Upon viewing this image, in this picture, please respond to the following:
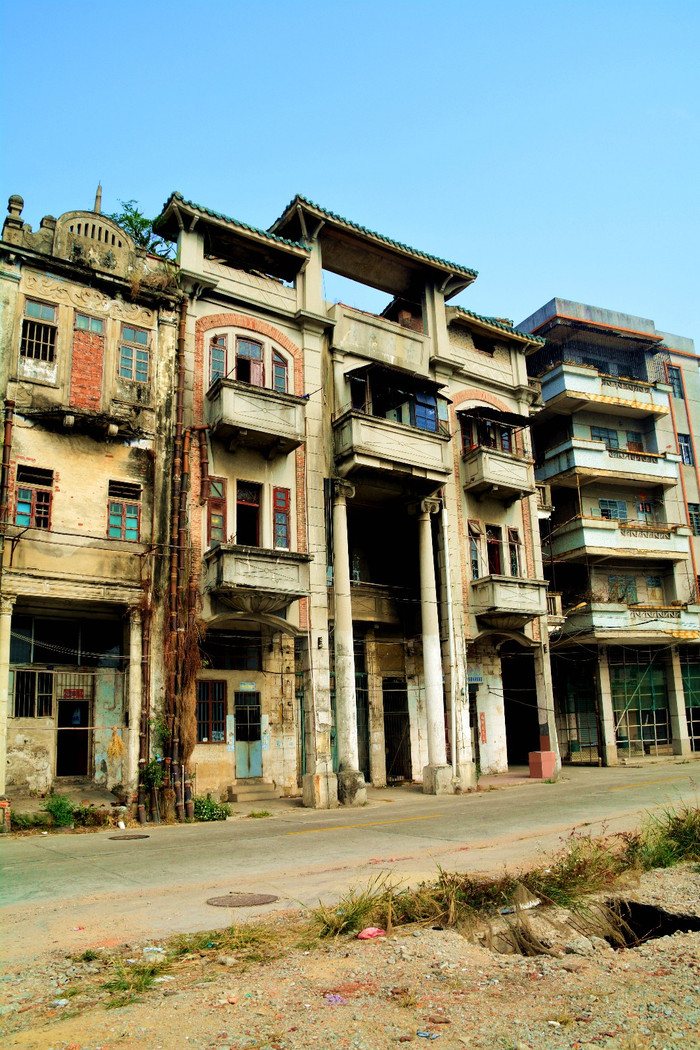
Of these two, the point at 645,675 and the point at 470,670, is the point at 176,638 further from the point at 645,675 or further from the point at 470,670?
the point at 645,675

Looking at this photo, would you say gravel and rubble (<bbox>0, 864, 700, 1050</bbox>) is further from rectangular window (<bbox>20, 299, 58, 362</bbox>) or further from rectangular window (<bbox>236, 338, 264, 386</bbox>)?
rectangular window (<bbox>236, 338, 264, 386</bbox>)


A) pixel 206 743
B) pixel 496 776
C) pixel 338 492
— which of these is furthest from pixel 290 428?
pixel 496 776

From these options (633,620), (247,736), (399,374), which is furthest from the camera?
(633,620)

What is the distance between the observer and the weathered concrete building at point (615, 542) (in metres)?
33.2

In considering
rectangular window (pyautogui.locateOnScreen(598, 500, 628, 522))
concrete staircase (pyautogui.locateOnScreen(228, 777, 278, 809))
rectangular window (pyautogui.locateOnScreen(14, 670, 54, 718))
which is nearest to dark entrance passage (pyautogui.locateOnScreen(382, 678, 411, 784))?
concrete staircase (pyautogui.locateOnScreen(228, 777, 278, 809))

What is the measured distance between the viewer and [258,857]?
11977mm

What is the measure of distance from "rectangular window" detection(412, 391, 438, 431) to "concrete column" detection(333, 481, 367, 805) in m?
4.62

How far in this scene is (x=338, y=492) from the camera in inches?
891

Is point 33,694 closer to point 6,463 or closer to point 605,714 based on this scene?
point 6,463

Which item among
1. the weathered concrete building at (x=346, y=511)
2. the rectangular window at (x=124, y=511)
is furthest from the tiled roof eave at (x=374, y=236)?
the rectangular window at (x=124, y=511)

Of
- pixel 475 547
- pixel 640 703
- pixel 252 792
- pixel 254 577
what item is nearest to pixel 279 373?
pixel 254 577

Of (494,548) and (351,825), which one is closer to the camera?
(351,825)

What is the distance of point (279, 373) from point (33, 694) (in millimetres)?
11103

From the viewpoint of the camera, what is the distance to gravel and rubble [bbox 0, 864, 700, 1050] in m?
5.01
